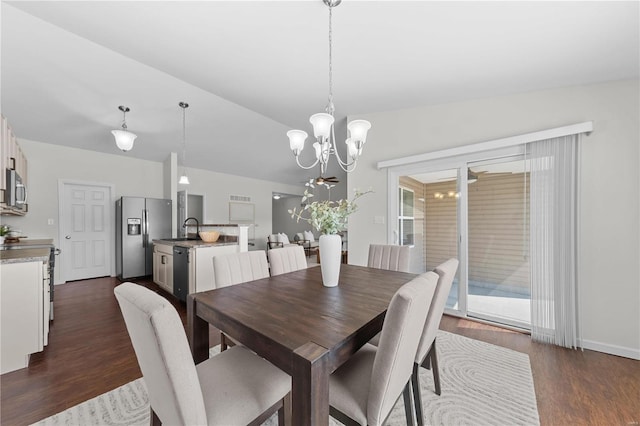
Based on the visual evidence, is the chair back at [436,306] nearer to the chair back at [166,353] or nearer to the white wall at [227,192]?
the chair back at [166,353]

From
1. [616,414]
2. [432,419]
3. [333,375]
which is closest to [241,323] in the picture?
[333,375]

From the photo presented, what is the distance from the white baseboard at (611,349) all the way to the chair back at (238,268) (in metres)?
3.09

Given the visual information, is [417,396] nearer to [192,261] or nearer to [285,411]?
[285,411]

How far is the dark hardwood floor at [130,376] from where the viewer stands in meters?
1.52

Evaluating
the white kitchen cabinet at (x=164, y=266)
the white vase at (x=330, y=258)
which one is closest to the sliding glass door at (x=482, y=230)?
the white vase at (x=330, y=258)

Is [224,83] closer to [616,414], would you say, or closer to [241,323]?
[241,323]

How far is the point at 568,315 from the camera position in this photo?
2277 millimetres

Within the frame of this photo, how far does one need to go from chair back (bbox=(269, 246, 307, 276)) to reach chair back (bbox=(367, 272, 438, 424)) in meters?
1.35

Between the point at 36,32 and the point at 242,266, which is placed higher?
the point at 36,32

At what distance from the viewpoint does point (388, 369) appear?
90 centimetres

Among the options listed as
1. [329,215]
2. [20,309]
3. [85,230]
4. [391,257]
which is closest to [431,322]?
[329,215]

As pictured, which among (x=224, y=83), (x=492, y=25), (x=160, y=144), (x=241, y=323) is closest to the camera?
(x=241, y=323)

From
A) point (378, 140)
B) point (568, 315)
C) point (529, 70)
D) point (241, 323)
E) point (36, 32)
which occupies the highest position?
point (36, 32)

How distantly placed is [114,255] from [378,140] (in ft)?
18.6
